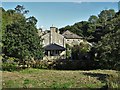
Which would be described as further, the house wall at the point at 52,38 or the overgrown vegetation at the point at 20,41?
the house wall at the point at 52,38

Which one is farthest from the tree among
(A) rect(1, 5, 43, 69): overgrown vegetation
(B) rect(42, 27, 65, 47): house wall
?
(B) rect(42, 27, 65, 47): house wall

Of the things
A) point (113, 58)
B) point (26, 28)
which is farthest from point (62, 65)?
point (113, 58)

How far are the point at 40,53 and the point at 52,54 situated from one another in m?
21.8

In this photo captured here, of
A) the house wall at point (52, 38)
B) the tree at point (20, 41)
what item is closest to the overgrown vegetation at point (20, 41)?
the tree at point (20, 41)

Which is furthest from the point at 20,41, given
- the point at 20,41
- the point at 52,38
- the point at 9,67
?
the point at 52,38

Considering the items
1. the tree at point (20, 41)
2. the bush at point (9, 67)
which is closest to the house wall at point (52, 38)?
the bush at point (9, 67)

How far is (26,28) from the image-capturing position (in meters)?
29.2

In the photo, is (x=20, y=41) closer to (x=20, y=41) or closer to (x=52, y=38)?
(x=20, y=41)

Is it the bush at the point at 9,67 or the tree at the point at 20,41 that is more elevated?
the tree at the point at 20,41

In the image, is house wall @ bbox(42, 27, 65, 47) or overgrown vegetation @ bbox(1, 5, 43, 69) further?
house wall @ bbox(42, 27, 65, 47)

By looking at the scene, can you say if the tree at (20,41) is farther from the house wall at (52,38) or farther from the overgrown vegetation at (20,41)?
the house wall at (52,38)

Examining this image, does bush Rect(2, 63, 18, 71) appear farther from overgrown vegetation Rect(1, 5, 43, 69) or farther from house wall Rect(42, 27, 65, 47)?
house wall Rect(42, 27, 65, 47)

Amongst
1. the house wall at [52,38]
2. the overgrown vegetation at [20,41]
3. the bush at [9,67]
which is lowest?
the bush at [9,67]

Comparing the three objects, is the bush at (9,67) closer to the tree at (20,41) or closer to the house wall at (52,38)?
the tree at (20,41)
